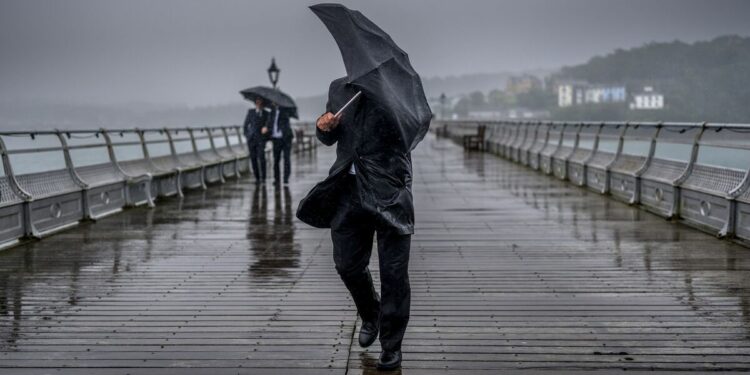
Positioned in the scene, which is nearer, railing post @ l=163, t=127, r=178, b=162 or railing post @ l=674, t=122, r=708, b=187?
railing post @ l=674, t=122, r=708, b=187

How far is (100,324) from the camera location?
6230 millimetres

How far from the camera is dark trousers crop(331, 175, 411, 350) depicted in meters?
5.01

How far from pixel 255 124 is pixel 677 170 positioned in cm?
1045

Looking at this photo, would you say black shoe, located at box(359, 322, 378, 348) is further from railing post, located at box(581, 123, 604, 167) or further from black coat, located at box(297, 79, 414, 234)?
railing post, located at box(581, 123, 604, 167)

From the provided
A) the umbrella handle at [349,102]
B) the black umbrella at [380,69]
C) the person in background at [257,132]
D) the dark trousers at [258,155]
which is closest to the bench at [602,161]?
the person in background at [257,132]

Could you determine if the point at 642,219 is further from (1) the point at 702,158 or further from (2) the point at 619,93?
(2) the point at 619,93

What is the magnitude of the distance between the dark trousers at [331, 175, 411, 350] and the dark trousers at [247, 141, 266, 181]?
49.9 ft

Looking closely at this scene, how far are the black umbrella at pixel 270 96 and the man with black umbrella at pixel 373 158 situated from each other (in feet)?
46.9

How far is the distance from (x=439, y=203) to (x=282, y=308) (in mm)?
9476

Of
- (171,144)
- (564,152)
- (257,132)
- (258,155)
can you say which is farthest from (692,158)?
(258,155)

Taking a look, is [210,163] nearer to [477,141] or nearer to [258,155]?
[258,155]

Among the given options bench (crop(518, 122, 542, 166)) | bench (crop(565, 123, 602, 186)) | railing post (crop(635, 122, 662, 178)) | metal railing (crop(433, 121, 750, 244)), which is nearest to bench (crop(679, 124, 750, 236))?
metal railing (crop(433, 121, 750, 244))

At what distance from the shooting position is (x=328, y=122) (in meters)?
4.92

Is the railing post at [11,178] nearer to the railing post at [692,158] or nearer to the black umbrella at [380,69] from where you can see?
the black umbrella at [380,69]
